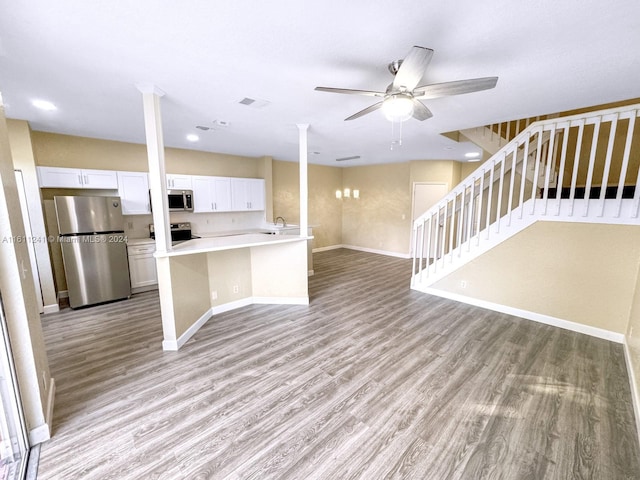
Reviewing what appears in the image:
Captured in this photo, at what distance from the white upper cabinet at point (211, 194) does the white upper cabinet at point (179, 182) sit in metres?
0.10

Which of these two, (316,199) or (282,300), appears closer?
(282,300)

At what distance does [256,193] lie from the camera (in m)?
6.26

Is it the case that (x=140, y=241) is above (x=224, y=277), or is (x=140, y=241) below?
above

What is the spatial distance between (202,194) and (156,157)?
2838mm

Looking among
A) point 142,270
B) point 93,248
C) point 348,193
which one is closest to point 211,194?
point 142,270

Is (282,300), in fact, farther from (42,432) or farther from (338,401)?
(42,432)

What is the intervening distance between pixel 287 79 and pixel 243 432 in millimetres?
2826

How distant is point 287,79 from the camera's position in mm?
2383

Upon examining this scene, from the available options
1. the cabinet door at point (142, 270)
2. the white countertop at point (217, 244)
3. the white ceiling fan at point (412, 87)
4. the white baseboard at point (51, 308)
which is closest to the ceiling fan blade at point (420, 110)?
the white ceiling fan at point (412, 87)

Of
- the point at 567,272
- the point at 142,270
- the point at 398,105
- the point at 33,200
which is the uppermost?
the point at 398,105

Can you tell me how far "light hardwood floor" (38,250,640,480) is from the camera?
168cm

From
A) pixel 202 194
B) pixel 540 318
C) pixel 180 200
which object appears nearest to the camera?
pixel 540 318

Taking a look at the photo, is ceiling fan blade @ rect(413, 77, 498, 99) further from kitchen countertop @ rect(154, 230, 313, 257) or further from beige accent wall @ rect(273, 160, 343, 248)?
beige accent wall @ rect(273, 160, 343, 248)

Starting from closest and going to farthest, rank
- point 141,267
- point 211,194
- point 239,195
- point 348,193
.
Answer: point 141,267 < point 211,194 < point 239,195 < point 348,193
